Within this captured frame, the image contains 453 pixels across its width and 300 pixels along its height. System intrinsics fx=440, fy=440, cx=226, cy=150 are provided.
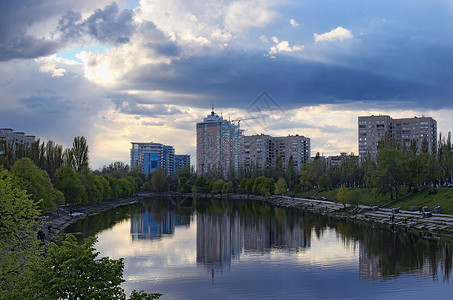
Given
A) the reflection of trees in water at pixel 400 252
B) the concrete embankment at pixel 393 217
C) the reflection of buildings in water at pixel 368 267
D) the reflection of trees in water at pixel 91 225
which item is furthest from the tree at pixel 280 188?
the reflection of buildings in water at pixel 368 267

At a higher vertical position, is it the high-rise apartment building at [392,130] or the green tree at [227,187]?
the high-rise apartment building at [392,130]

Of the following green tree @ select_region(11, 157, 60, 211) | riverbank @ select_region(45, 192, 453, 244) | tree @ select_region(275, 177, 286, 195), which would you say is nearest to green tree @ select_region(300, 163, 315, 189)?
tree @ select_region(275, 177, 286, 195)

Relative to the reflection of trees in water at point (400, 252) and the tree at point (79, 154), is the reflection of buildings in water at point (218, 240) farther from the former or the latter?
the tree at point (79, 154)

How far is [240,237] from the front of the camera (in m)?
46.5

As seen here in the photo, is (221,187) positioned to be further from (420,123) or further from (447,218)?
(447,218)

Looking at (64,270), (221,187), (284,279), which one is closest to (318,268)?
(284,279)

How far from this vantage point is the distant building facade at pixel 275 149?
172125 millimetres

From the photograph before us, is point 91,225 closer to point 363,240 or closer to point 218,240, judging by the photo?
point 218,240

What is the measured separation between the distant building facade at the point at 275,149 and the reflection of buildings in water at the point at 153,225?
104250 mm

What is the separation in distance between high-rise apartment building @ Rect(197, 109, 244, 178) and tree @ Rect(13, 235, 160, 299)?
516 feet

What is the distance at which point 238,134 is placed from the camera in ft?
603

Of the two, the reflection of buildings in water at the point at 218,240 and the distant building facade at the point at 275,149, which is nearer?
the reflection of buildings in water at the point at 218,240

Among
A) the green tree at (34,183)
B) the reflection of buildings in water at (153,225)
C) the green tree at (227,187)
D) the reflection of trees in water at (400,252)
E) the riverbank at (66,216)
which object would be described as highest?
the green tree at (34,183)

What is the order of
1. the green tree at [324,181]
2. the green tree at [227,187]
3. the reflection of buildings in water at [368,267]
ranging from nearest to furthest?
the reflection of buildings in water at [368,267] → the green tree at [324,181] → the green tree at [227,187]
